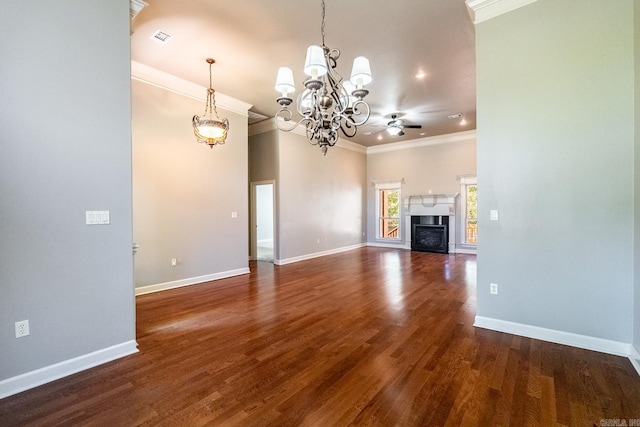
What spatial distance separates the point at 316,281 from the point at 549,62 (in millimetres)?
4207

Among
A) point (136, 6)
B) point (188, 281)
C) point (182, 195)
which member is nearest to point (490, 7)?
point (136, 6)

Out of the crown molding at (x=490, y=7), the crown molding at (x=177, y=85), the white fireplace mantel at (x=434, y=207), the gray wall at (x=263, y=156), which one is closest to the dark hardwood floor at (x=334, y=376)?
the crown molding at (x=490, y=7)

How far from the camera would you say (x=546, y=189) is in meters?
2.71

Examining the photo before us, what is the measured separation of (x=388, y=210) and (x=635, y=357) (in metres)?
7.52

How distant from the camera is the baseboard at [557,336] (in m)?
2.42

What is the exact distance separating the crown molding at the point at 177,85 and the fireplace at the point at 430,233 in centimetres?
607

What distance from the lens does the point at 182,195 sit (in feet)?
15.7

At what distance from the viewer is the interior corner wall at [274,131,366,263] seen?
6.78 meters

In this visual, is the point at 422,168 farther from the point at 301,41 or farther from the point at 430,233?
the point at 301,41

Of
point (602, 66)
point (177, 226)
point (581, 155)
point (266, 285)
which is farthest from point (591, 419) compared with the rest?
point (177, 226)

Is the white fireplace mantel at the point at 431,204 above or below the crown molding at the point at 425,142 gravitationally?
below

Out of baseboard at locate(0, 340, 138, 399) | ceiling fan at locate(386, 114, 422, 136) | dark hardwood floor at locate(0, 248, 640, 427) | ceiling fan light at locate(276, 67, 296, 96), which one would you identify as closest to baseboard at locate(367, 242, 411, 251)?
ceiling fan at locate(386, 114, 422, 136)

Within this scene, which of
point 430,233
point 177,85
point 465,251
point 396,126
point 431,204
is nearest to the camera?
point 177,85

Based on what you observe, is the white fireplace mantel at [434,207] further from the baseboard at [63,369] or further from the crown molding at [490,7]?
the baseboard at [63,369]
